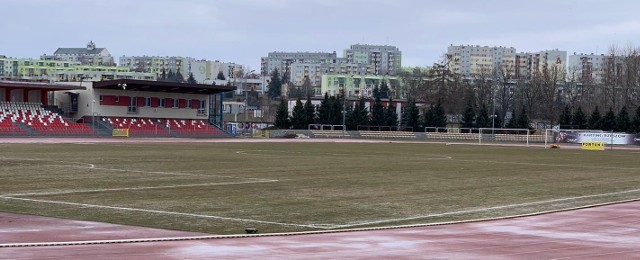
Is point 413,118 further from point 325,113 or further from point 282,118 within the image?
point 282,118

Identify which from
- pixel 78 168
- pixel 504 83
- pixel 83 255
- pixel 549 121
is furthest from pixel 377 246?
pixel 504 83

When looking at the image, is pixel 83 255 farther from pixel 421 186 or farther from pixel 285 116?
pixel 285 116

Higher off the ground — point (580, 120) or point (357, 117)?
point (580, 120)

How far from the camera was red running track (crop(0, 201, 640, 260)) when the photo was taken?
13.7 metres

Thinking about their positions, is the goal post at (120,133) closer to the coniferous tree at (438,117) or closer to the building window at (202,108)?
the building window at (202,108)

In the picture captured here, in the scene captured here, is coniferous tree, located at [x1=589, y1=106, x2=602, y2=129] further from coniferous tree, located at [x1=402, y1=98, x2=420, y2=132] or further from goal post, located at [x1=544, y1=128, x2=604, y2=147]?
coniferous tree, located at [x1=402, y1=98, x2=420, y2=132]

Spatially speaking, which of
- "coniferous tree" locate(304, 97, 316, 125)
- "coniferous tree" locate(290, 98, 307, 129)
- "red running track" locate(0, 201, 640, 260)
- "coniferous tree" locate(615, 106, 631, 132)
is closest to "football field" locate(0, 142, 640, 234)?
"red running track" locate(0, 201, 640, 260)

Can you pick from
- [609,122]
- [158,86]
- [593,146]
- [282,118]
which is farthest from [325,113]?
[593,146]

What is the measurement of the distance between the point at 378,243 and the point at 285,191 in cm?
1176

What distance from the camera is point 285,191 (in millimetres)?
27078

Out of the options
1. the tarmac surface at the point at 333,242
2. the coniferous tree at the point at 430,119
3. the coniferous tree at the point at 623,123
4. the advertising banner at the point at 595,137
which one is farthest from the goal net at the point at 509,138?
the tarmac surface at the point at 333,242

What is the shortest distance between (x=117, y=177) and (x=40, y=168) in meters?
6.11

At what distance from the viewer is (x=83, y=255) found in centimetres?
1307

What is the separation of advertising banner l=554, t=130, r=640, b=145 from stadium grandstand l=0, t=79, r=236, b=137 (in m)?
41.3
